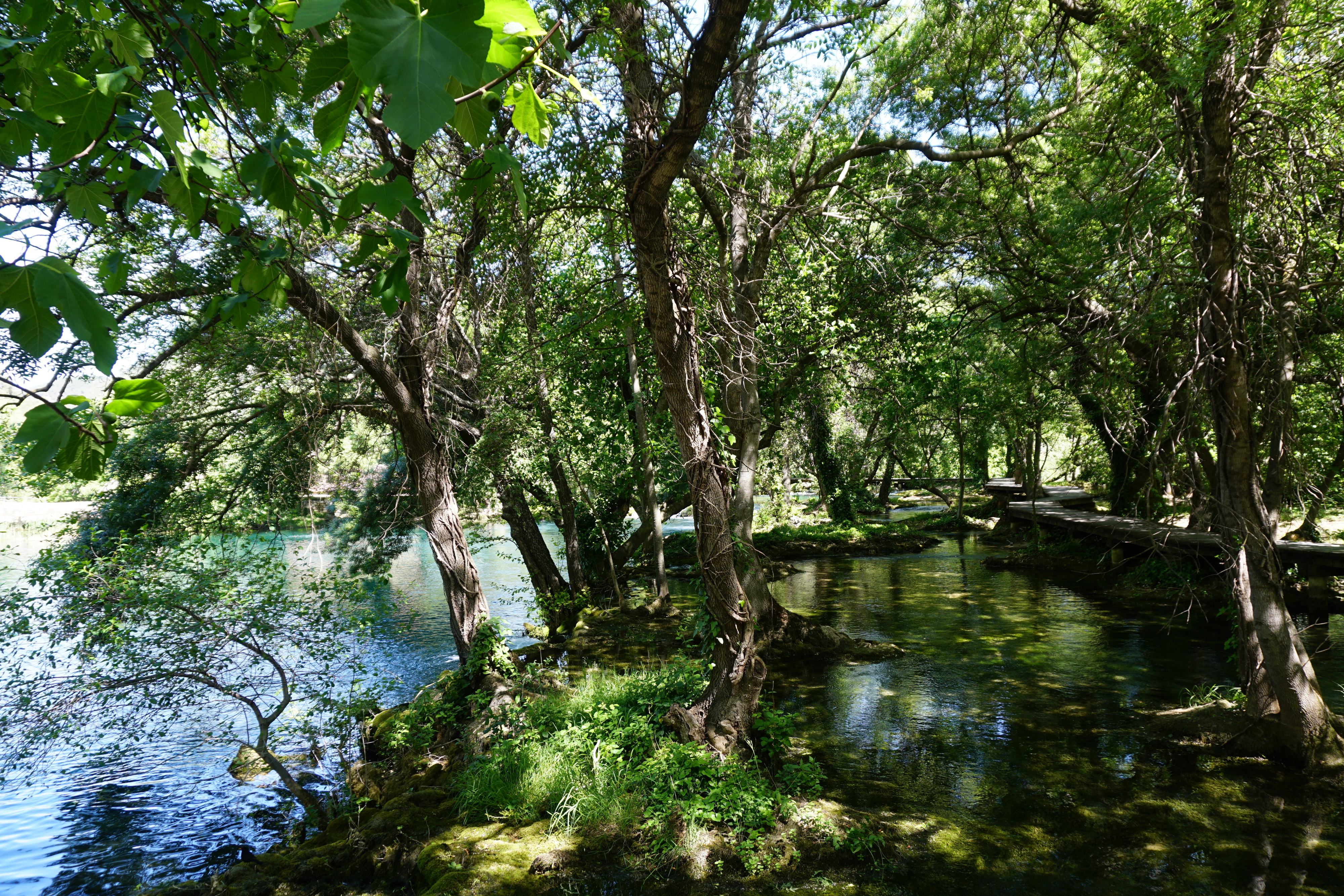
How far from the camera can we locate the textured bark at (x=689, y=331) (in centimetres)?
391

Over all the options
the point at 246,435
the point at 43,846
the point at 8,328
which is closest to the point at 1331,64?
the point at 8,328

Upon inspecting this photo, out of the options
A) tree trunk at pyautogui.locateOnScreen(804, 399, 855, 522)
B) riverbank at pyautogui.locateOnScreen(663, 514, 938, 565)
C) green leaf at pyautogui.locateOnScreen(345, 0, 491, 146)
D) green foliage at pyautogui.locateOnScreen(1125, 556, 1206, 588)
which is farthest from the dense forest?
tree trunk at pyautogui.locateOnScreen(804, 399, 855, 522)

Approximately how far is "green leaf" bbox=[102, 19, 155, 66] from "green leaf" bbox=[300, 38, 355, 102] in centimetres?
81

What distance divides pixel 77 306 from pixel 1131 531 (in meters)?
16.5

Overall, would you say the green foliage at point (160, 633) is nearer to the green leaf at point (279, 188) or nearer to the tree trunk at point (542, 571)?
the tree trunk at point (542, 571)

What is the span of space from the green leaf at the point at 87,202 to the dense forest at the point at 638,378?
0.6 inches

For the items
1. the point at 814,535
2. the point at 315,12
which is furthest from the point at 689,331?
the point at 814,535

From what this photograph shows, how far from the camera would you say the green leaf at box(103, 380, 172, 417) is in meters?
1.33

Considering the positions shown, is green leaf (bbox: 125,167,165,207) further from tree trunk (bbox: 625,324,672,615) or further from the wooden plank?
tree trunk (bbox: 625,324,672,615)

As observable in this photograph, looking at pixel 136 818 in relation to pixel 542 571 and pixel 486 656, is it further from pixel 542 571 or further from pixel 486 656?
pixel 542 571

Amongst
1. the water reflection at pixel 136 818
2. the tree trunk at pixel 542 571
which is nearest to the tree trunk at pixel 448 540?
the water reflection at pixel 136 818

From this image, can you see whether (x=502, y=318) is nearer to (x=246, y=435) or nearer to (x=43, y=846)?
(x=246, y=435)

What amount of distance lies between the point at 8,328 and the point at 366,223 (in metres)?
4.60

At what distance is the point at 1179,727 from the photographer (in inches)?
293
